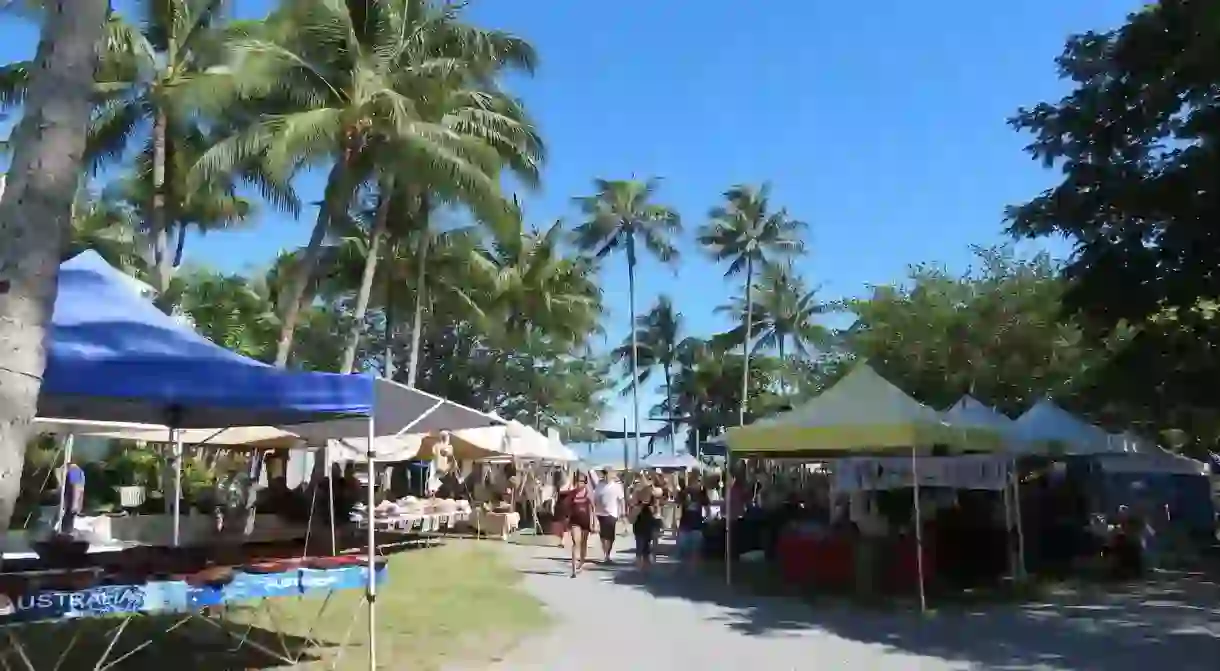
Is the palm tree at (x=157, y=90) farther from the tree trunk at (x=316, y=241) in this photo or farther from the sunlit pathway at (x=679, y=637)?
the sunlit pathway at (x=679, y=637)

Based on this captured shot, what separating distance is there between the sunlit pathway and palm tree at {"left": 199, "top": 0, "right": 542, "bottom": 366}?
7538 millimetres

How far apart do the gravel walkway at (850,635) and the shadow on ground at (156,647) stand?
183 cm

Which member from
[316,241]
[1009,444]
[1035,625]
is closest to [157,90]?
[316,241]

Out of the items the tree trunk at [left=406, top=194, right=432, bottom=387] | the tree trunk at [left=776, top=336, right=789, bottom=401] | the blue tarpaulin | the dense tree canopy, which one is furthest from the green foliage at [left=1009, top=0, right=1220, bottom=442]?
the tree trunk at [left=776, top=336, right=789, bottom=401]

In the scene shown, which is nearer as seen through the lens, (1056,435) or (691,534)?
(1056,435)

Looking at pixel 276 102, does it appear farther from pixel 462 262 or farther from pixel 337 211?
pixel 462 262

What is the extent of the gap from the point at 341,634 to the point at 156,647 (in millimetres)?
1480

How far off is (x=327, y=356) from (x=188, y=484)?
619 inches

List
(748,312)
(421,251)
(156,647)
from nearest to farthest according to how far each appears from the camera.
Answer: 1. (156,647)
2. (421,251)
3. (748,312)

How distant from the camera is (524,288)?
32.7 m

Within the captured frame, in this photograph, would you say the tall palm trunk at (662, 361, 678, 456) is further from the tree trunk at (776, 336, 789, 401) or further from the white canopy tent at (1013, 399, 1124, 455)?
the white canopy tent at (1013, 399, 1124, 455)

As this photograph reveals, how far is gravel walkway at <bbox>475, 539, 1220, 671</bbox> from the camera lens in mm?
8266

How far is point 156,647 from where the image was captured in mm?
8242

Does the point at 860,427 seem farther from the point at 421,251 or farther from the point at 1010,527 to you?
the point at 421,251
